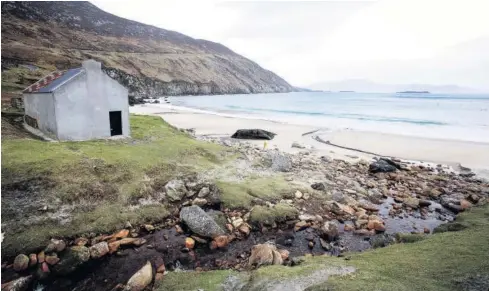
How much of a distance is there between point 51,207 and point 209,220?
566 cm

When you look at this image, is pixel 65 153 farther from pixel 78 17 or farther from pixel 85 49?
pixel 78 17

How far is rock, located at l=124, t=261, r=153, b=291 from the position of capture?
7.72 meters

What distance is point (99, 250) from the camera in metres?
9.16

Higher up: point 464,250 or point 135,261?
point 464,250

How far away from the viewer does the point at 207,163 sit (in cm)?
1658

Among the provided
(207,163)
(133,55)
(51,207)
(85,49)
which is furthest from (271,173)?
(133,55)

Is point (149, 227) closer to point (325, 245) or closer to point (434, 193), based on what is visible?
point (325, 245)

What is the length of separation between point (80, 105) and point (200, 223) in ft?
38.0

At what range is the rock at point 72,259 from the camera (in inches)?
331

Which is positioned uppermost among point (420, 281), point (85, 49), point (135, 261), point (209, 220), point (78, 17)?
point (78, 17)

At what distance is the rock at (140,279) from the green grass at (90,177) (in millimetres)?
2741

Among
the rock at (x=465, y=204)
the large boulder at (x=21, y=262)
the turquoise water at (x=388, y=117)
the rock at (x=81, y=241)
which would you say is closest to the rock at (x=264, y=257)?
the rock at (x=81, y=241)

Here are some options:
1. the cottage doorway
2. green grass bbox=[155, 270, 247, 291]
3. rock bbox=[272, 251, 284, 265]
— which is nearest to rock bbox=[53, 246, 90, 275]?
green grass bbox=[155, 270, 247, 291]

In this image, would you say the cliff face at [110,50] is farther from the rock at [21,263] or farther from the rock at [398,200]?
the rock at [398,200]
